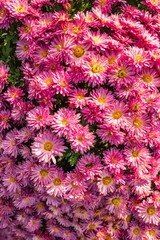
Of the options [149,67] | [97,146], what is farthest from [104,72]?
[97,146]

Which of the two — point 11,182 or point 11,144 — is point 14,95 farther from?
point 11,182

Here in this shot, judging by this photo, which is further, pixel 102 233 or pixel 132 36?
pixel 102 233

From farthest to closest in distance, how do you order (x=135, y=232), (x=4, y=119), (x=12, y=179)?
1. (x=135, y=232)
2. (x=12, y=179)
3. (x=4, y=119)

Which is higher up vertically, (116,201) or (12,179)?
(116,201)

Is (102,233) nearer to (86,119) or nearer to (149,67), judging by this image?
(86,119)

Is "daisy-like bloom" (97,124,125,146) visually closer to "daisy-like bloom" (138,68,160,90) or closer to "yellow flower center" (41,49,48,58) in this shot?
"daisy-like bloom" (138,68,160,90)

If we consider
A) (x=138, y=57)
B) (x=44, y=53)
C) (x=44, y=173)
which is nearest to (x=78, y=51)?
(x=44, y=53)
